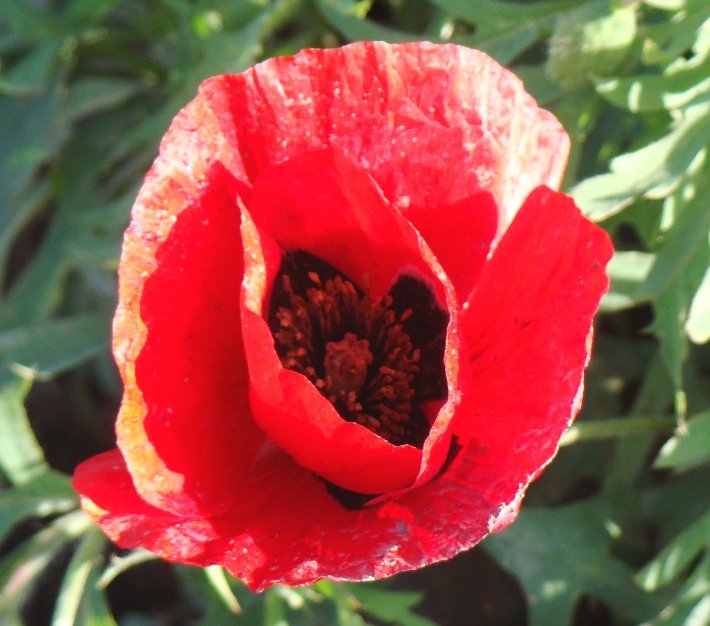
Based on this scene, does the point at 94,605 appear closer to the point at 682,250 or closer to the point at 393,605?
the point at 393,605

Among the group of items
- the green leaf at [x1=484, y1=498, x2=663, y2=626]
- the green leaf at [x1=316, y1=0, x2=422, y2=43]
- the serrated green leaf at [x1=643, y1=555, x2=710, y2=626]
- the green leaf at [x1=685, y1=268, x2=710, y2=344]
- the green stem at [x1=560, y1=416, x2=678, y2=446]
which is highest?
the green leaf at [x1=316, y1=0, x2=422, y2=43]

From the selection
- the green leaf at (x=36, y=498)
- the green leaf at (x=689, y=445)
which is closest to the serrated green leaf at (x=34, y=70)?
the green leaf at (x=36, y=498)

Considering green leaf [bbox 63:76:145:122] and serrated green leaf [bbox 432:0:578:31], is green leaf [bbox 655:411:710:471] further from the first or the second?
green leaf [bbox 63:76:145:122]

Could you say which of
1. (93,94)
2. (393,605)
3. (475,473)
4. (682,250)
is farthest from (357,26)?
(393,605)

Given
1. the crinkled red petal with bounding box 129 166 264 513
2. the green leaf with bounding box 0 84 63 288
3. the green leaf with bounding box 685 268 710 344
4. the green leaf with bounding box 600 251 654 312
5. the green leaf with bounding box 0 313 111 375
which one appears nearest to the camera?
the crinkled red petal with bounding box 129 166 264 513

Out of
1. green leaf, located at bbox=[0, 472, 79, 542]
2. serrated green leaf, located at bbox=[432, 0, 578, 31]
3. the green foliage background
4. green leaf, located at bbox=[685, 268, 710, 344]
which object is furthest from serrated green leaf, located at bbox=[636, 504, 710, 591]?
green leaf, located at bbox=[0, 472, 79, 542]

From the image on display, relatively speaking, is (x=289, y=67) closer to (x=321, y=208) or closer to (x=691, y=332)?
(x=321, y=208)

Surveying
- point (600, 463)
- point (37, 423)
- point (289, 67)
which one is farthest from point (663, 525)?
point (37, 423)

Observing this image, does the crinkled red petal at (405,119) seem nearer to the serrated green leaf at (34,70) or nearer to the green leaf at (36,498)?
the green leaf at (36,498)
